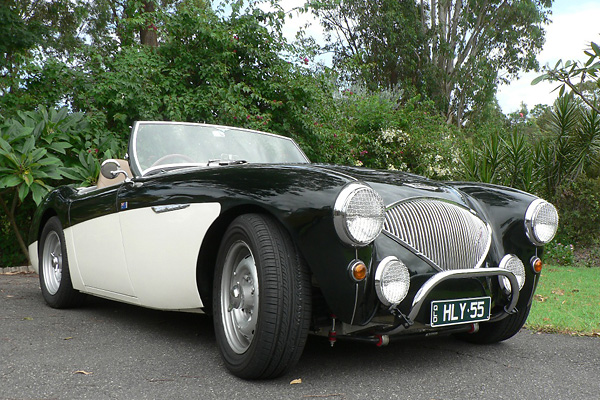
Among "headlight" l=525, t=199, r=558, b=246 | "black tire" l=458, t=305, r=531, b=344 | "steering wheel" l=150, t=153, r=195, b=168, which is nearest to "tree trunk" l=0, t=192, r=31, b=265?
"steering wheel" l=150, t=153, r=195, b=168

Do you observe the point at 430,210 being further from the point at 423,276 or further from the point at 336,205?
the point at 336,205

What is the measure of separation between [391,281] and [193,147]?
2.03m

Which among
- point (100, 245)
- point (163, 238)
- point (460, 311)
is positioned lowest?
point (460, 311)

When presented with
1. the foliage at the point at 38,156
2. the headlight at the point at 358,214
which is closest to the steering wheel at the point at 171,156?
the headlight at the point at 358,214

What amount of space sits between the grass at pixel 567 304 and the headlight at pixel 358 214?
214cm

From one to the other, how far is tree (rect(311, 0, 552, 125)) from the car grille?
23142mm

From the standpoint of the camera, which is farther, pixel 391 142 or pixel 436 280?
pixel 391 142

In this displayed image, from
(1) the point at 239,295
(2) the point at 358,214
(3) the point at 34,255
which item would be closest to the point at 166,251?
(1) the point at 239,295

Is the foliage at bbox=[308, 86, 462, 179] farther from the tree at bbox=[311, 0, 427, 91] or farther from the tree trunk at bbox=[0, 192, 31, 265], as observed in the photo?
the tree at bbox=[311, 0, 427, 91]

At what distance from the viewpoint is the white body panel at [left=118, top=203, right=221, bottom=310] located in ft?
9.75

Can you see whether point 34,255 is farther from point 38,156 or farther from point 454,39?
point 454,39

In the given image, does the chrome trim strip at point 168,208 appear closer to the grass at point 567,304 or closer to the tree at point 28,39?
the grass at point 567,304

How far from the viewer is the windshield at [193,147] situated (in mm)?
3908

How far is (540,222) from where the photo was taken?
126 inches
